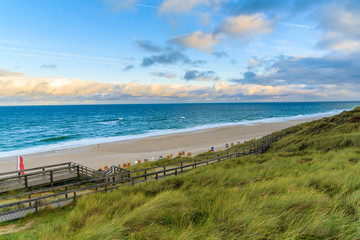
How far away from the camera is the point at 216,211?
4.60m

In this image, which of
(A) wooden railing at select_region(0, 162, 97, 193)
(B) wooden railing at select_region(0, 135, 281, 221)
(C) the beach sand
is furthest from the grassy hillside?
(C) the beach sand

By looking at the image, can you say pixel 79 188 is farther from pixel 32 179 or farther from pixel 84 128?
pixel 84 128

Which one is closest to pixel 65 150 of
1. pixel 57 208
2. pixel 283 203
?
pixel 57 208

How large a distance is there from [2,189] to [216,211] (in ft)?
45.3

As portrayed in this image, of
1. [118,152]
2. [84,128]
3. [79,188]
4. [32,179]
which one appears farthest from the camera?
[84,128]

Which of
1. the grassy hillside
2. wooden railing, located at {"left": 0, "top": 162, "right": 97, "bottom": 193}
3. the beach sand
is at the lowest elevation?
the beach sand

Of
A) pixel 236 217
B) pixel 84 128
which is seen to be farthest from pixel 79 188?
pixel 84 128

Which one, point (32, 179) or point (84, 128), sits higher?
point (84, 128)

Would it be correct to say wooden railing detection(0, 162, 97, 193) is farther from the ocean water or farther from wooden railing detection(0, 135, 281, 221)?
the ocean water

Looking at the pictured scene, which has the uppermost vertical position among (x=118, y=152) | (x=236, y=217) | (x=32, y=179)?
(x=236, y=217)

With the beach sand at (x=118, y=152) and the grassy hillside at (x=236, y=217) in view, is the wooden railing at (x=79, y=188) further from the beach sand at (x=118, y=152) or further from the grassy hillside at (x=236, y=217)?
the beach sand at (x=118, y=152)

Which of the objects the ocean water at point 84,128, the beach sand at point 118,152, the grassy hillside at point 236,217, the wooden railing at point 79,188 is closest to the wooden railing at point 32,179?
the wooden railing at point 79,188

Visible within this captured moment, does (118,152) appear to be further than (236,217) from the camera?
Yes

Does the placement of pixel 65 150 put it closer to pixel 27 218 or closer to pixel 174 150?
pixel 174 150
